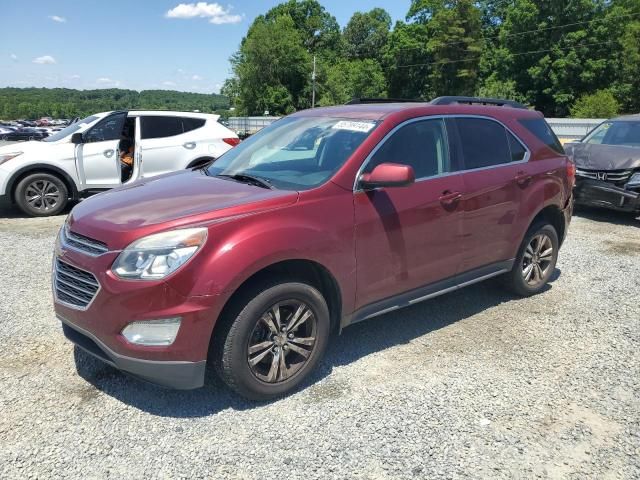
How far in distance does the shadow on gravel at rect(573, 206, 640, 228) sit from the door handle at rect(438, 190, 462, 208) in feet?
19.7

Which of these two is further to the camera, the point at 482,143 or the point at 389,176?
the point at 482,143

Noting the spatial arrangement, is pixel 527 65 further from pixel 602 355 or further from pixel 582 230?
pixel 602 355

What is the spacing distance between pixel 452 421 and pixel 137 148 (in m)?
7.27

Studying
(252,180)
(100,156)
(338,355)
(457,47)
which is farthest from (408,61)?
→ (338,355)

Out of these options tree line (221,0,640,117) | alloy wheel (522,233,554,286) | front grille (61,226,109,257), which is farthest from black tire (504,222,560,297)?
tree line (221,0,640,117)

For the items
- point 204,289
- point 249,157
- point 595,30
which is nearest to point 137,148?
point 249,157

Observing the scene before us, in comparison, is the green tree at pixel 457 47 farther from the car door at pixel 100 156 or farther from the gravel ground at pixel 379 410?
the gravel ground at pixel 379 410

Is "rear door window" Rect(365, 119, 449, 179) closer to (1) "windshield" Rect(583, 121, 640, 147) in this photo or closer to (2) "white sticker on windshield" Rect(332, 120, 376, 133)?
(2) "white sticker on windshield" Rect(332, 120, 376, 133)

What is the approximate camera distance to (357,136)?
146 inches

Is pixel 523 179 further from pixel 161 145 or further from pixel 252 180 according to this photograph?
pixel 161 145

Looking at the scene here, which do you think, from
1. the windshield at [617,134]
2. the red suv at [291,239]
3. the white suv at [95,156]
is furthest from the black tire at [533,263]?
the white suv at [95,156]

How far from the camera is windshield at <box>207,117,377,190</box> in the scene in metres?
3.57

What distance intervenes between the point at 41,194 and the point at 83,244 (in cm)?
629

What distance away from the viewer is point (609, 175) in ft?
27.5
